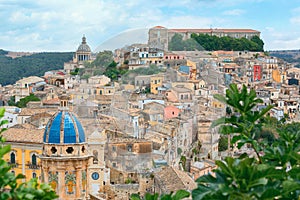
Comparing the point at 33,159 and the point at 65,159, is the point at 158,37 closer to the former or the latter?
the point at 33,159

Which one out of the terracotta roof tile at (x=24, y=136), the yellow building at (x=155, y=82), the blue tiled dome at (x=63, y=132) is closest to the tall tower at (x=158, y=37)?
the yellow building at (x=155, y=82)

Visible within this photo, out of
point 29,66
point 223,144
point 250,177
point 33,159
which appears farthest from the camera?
point 29,66

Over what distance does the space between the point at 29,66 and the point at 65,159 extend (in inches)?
3817

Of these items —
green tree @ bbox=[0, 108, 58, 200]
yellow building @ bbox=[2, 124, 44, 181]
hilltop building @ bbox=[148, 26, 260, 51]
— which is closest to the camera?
green tree @ bbox=[0, 108, 58, 200]

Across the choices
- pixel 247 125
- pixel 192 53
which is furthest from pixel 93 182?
pixel 192 53

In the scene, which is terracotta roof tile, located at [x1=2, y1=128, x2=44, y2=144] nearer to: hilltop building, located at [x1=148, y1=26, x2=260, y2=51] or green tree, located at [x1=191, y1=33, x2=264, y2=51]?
hilltop building, located at [x1=148, y1=26, x2=260, y2=51]

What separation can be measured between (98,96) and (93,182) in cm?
1786

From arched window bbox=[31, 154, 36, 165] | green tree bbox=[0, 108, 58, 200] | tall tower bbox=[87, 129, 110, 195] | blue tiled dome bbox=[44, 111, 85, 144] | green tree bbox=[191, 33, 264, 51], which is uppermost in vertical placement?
green tree bbox=[191, 33, 264, 51]

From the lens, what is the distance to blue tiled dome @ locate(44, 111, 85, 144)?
1062 centimetres

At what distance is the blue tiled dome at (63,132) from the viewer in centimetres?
1062

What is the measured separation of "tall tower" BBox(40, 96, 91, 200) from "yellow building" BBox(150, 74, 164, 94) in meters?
29.0

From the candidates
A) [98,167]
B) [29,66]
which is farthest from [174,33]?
[29,66]

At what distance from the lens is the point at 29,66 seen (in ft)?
346

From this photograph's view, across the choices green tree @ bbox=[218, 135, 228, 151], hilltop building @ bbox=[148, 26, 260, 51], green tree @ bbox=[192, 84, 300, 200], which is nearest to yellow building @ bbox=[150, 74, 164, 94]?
green tree @ bbox=[218, 135, 228, 151]
